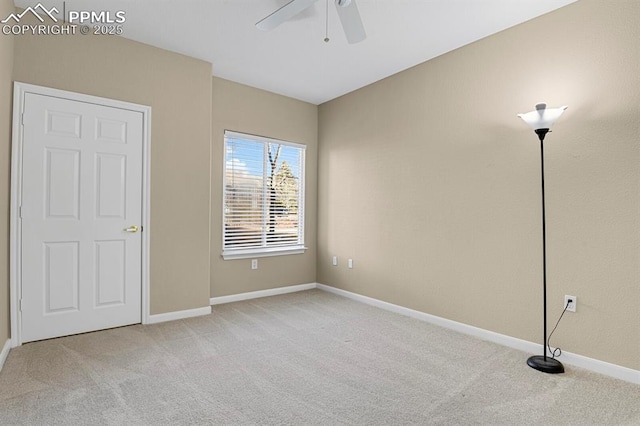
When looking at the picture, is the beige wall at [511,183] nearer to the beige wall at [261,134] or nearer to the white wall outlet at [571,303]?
the white wall outlet at [571,303]

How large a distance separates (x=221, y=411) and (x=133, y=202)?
2.28 m

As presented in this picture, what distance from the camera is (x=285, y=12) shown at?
250 centimetres

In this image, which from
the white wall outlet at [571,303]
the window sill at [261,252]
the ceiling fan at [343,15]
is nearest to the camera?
the ceiling fan at [343,15]

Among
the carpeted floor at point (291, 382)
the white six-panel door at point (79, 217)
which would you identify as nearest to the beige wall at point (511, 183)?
the carpeted floor at point (291, 382)

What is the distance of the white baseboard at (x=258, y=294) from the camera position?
14.0 ft

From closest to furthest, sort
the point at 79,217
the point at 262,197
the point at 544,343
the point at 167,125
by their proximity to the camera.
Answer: the point at 544,343 → the point at 79,217 → the point at 167,125 → the point at 262,197

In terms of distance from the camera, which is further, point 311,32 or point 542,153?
point 311,32

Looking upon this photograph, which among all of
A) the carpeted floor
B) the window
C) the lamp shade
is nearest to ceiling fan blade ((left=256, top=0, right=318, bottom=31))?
the lamp shade

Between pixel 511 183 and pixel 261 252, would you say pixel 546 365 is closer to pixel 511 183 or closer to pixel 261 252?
pixel 511 183

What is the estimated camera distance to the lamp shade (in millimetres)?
2505

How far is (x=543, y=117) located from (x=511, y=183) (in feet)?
2.21

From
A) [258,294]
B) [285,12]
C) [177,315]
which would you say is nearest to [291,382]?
[177,315]

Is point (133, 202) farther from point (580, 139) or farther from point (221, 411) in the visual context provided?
point (580, 139)

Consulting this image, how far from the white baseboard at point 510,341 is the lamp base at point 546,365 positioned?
0.53ft
